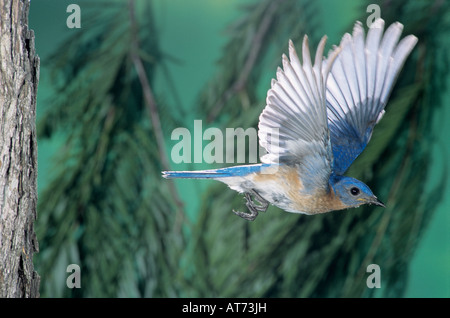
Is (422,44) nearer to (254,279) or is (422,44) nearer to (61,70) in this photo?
(254,279)

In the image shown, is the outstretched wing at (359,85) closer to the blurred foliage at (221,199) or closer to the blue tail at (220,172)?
the blue tail at (220,172)

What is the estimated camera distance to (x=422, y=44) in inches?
57.5

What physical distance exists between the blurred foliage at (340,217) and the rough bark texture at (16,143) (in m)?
0.61

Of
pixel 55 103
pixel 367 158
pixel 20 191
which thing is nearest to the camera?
pixel 20 191

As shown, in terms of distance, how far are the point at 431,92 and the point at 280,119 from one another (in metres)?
0.79

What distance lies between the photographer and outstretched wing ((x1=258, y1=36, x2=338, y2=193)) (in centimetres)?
73

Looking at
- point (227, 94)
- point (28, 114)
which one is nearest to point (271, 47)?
point (227, 94)

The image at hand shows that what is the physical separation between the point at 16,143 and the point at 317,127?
40cm

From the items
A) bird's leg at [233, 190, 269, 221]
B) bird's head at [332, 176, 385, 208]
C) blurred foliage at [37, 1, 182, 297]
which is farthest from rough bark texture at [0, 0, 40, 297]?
blurred foliage at [37, 1, 182, 297]

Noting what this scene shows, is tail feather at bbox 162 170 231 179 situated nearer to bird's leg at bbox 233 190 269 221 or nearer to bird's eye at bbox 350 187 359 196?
bird's leg at bbox 233 190 269 221

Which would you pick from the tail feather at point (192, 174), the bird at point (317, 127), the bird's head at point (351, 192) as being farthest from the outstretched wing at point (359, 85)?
the tail feather at point (192, 174)

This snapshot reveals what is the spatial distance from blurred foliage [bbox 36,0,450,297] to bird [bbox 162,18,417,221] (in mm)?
322

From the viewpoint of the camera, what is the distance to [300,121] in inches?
30.8
